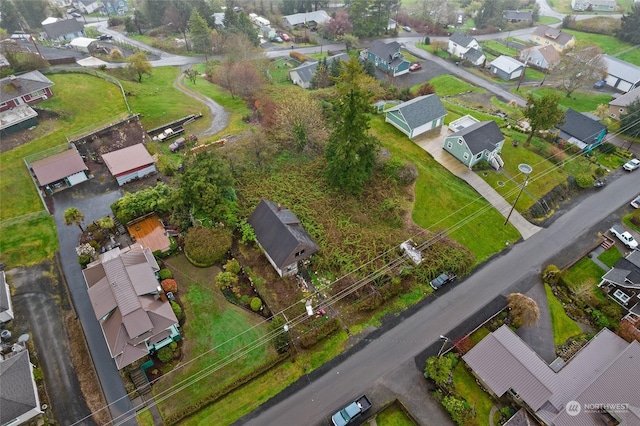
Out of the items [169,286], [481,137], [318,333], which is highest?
[481,137]

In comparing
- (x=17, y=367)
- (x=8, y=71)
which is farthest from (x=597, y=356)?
(x=8, y=71)

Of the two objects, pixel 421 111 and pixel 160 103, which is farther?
pixel 160 103

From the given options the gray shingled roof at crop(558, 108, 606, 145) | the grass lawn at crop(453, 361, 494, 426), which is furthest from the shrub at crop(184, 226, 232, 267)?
the gray shingled roof at crop(558, 108, 606, 145)

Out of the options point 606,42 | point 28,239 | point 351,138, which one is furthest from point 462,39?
point 28,239

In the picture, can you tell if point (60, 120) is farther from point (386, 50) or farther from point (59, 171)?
point (386, 50)

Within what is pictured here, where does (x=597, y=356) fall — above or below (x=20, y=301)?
below

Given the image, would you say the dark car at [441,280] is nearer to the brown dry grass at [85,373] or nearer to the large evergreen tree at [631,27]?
the brown dry grass at [85,373]

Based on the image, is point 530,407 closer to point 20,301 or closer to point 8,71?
point 20,301
